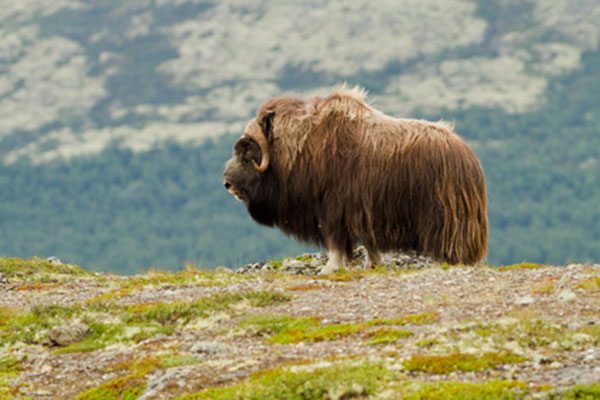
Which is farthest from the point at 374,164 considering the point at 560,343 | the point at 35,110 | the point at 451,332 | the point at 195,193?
the point at 35,110

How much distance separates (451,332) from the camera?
7.15 metres

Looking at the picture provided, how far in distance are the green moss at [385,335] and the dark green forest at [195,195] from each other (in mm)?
132910

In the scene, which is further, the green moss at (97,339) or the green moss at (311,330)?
the green moss at (97,339)

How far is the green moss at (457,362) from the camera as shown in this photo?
619 centimetres

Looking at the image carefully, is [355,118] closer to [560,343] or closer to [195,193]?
[560,343]

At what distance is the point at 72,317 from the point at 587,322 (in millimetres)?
5800

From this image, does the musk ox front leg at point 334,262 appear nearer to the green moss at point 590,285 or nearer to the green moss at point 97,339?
the green moss at point 97,339

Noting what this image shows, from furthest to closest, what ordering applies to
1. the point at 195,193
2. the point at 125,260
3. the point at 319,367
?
the point at 195,193 → the point at 125,260 → the point at 319,367

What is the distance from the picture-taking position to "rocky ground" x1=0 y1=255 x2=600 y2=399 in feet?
19.6

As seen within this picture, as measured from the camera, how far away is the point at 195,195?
187 meters

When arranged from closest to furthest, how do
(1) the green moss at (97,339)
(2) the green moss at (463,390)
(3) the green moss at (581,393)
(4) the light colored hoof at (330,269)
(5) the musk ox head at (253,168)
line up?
1. (3) the green moss at (581,393)
2. (2) the green moss at (463,390)
3. (1) the green moss at (97,339)
4. (4) the light colored hoof at (330,269)
5. (5) the musk ox head at (253,168)

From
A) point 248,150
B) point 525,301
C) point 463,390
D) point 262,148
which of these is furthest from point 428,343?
point 248,150

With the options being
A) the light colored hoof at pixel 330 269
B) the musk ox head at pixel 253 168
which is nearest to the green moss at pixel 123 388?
the light colored hoof at pixel 330 269

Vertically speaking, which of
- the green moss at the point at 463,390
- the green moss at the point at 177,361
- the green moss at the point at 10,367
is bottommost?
the green moss at the point at 10,367
